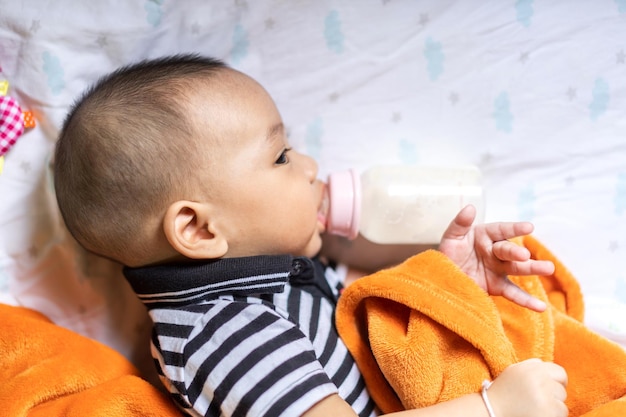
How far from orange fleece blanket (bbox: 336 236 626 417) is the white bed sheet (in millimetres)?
125

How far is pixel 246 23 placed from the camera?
117cm

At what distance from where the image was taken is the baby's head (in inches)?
35.7

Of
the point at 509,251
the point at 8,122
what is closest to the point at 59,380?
the point at 8,122

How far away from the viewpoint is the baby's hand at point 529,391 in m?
0.85

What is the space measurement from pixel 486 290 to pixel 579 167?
0.29m

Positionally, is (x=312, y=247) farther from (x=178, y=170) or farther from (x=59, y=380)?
(x=59, y=380)

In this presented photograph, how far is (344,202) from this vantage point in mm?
1081

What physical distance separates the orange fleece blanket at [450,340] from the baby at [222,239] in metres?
0.04

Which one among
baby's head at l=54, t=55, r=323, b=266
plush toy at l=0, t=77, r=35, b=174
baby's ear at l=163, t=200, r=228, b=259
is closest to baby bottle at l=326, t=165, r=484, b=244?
baby's head at l=54, t=55, r=323, b=266

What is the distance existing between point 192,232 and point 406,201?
38 cm

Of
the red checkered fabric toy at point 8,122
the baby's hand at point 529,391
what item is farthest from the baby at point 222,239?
the red checkered fabric toy at point 8,122

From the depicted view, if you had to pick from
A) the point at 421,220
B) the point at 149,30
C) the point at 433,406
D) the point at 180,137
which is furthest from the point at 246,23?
the point at 433,406

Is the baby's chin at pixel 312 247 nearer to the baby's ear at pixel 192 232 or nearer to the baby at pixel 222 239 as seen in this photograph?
the baby at pixel 222 239

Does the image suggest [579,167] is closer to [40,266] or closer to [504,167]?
[504,167]
